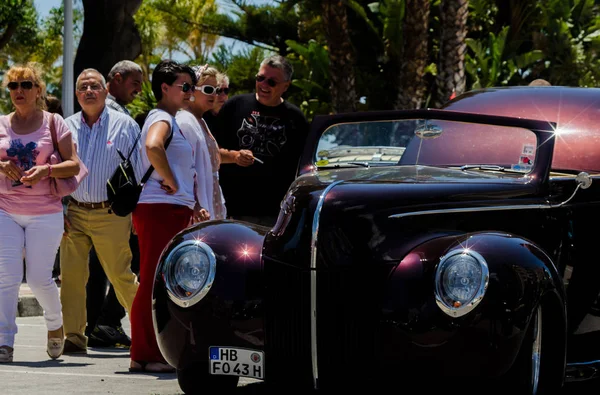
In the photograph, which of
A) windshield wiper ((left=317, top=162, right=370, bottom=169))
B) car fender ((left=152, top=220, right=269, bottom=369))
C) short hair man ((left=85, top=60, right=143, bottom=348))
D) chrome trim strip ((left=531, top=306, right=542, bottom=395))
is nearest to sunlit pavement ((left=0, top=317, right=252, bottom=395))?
short hair man ((left=85, top=60, right=143, bottom=348))

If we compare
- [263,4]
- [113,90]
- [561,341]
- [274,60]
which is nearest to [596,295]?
[561,341]

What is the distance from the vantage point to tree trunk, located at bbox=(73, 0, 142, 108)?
65.1ft

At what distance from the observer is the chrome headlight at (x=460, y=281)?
484cm

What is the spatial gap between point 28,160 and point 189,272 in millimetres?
2882

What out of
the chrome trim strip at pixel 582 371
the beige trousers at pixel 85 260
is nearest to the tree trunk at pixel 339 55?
the beige trousers at pixel 85 260

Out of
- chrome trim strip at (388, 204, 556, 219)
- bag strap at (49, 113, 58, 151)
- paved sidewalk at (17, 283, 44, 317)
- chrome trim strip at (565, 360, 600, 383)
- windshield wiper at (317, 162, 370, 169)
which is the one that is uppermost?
bag strap at (49, 113, 58, 151)

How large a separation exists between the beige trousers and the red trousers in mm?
1045

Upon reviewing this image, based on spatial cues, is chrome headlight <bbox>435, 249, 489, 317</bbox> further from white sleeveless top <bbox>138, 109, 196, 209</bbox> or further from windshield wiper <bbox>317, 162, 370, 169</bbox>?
white sleeveless top <bbox>138, 109, 196, 209</bbox>

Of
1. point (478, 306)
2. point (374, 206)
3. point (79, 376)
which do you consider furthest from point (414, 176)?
point (79, 376)

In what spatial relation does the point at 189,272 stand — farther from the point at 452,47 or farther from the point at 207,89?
the point at 452,47

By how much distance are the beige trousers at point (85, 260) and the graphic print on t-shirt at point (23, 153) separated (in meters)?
0.60

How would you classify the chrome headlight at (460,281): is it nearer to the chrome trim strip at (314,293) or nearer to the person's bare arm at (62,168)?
the chrome trim strip at (314,293)

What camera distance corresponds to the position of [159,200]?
24.0 ft

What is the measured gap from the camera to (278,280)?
5.32 meters
